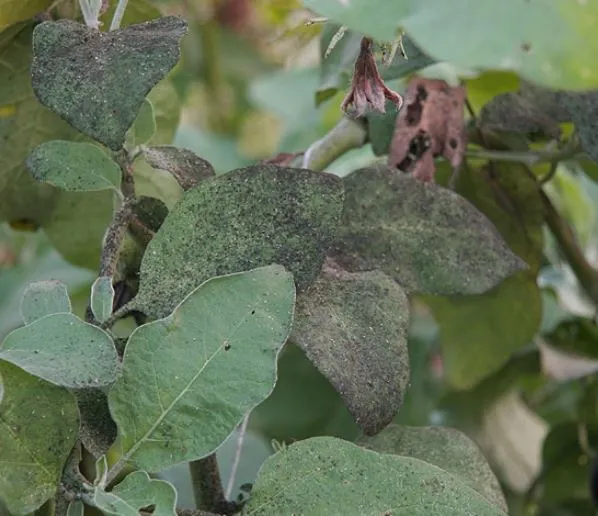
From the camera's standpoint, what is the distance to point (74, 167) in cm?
35

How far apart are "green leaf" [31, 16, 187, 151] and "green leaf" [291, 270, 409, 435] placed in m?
0.09

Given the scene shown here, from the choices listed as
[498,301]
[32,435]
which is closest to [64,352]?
[32,435]

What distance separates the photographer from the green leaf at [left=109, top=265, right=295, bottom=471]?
11.1 inches

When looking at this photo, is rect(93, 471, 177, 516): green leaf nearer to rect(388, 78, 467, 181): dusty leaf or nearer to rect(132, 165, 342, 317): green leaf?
rect(132, 165, 342, 317): green leaf

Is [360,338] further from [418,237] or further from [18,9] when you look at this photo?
[18,9]

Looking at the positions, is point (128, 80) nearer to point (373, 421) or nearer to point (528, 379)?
point (373, 421)

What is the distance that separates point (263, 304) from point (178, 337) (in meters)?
0.03

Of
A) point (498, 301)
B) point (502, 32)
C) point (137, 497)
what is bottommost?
point (498, 301)

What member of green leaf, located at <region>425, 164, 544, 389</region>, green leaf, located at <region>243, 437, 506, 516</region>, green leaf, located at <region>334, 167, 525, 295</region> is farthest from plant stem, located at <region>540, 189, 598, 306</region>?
green leaf, located at <region>243, 437, 506, 516</region>

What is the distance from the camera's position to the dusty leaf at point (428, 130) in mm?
446

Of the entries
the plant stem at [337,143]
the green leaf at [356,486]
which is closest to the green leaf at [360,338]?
the green leaf at [356,486]

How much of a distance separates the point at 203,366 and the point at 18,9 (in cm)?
20

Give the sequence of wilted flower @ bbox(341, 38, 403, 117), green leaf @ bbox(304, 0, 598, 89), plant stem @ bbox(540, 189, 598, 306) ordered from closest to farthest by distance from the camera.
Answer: green leaf @ bbox(304, 0, 598, 89) → wilted flower @ bbox(341, 38, 403, 117) → plant stem @ bbox(540, 189, 598, 306)

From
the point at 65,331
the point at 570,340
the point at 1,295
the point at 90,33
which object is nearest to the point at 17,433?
the point at 65,331
